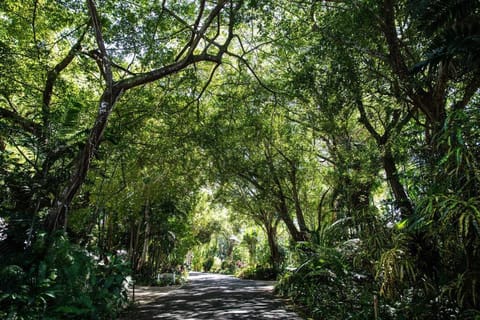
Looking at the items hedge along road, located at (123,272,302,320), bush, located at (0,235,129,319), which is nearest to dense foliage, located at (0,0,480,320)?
bush, located at (0,235,129,319)

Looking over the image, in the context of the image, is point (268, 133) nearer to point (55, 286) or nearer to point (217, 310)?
point (217, 310)

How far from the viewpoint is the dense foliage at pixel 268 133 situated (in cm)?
428

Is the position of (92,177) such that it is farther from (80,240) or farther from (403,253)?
(403,253)

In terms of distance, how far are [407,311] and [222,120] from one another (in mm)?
7115

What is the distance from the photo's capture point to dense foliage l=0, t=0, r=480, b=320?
4281 mm

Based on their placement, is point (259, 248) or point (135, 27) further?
point (259, 248)

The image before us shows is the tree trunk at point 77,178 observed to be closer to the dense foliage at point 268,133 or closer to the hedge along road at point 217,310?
the dense foliage at point 268,133

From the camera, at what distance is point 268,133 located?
11.0 m

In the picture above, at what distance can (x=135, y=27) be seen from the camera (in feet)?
24.0

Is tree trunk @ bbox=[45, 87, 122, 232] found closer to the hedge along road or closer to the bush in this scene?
the bush

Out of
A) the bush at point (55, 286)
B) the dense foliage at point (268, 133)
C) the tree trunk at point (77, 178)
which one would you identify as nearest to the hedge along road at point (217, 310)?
the dense foliage at point (268, 133)

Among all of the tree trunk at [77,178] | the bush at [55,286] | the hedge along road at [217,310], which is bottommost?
the hedge along road at [217,310]

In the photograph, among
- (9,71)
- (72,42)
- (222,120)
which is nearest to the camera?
(9,71)

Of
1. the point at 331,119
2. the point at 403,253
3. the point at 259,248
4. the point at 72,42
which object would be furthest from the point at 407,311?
the point at 259,248
